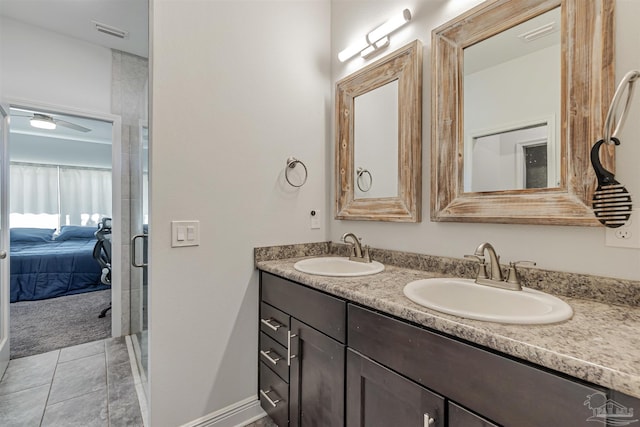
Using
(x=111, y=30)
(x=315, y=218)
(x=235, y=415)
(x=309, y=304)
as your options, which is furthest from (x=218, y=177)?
(x=111, y=30)

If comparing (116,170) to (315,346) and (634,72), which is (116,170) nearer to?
(315,346)

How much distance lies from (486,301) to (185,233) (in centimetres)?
134

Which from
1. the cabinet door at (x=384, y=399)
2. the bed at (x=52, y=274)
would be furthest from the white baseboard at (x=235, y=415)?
the bed at (x=52, y=274)

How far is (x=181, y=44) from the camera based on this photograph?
1402 mm

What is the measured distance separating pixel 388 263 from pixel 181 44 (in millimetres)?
1528

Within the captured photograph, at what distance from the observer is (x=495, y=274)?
3.58 ft

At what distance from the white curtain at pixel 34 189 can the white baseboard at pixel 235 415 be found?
7333mm

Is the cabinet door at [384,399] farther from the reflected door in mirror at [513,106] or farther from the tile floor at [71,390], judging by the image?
the tile floor at [71,390]

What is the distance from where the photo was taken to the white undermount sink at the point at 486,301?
0.78 meters

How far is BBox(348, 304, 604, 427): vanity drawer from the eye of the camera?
1.95 ft

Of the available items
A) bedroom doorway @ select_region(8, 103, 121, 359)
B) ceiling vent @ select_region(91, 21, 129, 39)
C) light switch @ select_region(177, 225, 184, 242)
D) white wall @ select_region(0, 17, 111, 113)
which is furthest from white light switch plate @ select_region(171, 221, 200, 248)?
ceiling vent @ select_region(91, 21, 129, 39)

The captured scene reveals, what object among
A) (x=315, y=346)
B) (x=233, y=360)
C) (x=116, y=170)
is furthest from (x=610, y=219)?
(x=116, y=170)

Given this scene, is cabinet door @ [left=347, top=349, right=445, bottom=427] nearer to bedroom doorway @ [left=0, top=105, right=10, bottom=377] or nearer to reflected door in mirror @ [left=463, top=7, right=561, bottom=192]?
reflected door in mirror @ [left=463, top=7, right=561, bottom=192]

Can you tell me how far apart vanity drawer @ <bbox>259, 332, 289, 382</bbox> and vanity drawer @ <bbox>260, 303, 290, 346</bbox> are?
0.03 meters
